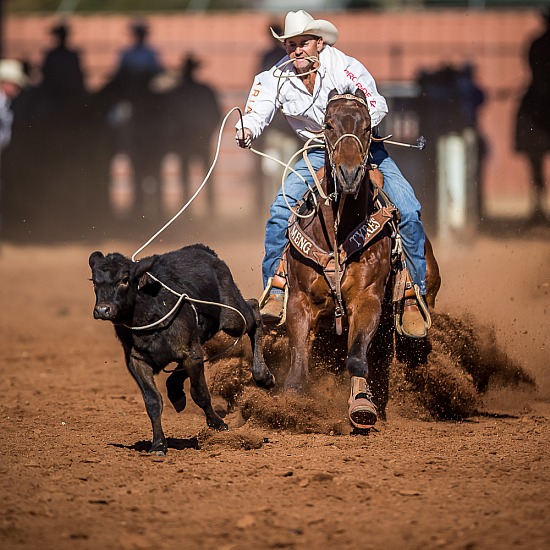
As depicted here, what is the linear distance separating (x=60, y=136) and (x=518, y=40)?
8647 mm

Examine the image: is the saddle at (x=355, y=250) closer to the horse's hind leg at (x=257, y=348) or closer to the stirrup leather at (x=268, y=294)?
the stirrup leather at (x=268, y=294)

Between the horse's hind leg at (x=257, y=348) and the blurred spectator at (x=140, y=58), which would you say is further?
the blurred spectator at (x=140, y=58)

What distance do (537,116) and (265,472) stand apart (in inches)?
576

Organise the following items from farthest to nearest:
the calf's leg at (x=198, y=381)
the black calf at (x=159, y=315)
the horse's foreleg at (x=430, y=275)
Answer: the horse's foreleg at (x=430, y=275) < the calf's leg at (x=198, y=381) < the black calf at (x=159, y=315)

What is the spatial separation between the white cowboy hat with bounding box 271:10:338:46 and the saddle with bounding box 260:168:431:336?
35.7 inches

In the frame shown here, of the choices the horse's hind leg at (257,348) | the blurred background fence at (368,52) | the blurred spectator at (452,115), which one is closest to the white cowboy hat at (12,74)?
the blurred background fence at (368,52)

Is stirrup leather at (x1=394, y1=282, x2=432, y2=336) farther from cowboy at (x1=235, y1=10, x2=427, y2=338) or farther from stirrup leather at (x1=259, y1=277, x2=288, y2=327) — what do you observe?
stirrup leather at (x1=259, y1=277, x2=288, y2=327)

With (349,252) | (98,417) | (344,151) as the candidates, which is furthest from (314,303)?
(98,417)

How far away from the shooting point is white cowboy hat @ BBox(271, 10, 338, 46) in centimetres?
696

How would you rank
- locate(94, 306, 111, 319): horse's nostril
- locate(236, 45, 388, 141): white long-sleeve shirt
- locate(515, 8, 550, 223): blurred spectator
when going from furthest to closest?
1. locate(515, 8, 550, 223): blurred spectator
2. locate(236, 45, 388, 141): white long-sleeve shirt
3. locate(94, 306, 111, 319): horse's nostril

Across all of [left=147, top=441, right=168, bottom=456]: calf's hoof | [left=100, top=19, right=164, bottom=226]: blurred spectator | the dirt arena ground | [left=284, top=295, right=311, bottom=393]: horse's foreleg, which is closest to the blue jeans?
[left=284, top=295, right=311, bottom=393]: horse's foreleg

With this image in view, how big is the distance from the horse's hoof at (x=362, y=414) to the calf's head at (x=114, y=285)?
1349mm

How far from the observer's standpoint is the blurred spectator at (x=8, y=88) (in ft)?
61.4

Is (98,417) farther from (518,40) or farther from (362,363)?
(518,40)
